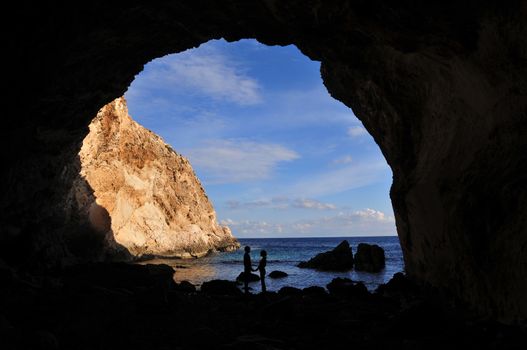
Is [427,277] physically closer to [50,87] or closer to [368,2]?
[368,2]

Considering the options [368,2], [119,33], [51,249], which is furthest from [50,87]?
[368,2]

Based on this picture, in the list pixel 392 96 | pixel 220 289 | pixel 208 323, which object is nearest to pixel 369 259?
pixel 220 289

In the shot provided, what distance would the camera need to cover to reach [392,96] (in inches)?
531

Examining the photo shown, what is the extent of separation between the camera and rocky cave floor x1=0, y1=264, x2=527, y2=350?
263 inches

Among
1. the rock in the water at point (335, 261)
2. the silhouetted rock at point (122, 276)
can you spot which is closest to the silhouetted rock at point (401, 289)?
the silhouetted rock at point (122, 276)

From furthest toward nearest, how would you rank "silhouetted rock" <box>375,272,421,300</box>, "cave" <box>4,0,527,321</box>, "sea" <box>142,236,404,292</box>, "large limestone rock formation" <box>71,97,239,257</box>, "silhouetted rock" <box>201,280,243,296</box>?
"large limestone rock formation" <box>71,97,239,257</box> < "sea" <box>142,236,404,292</box> < "silhouetted rock" <box>201,280,243,296</box> < "silhouetted rock" <box>375,272,421,300</box> < "cave" <box>4,0,527,321</box>

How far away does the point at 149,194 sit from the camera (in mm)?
57406

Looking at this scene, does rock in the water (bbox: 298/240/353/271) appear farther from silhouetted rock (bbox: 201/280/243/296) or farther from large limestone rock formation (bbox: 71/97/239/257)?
large limestone rock formation (bbox: 71/97/239/257)

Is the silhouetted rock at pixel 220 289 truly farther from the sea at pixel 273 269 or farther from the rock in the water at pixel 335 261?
the rock in the water at pixel 335 261

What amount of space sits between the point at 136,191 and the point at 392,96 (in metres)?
46.3

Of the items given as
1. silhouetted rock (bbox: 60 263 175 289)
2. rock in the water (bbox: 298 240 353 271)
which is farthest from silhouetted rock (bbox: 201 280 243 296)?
rock in the water (bbox: 298 240 353 271)

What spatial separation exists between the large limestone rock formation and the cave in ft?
61.0

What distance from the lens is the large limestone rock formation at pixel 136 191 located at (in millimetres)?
44219

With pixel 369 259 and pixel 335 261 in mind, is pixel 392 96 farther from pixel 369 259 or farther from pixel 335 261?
pixel 335 261
